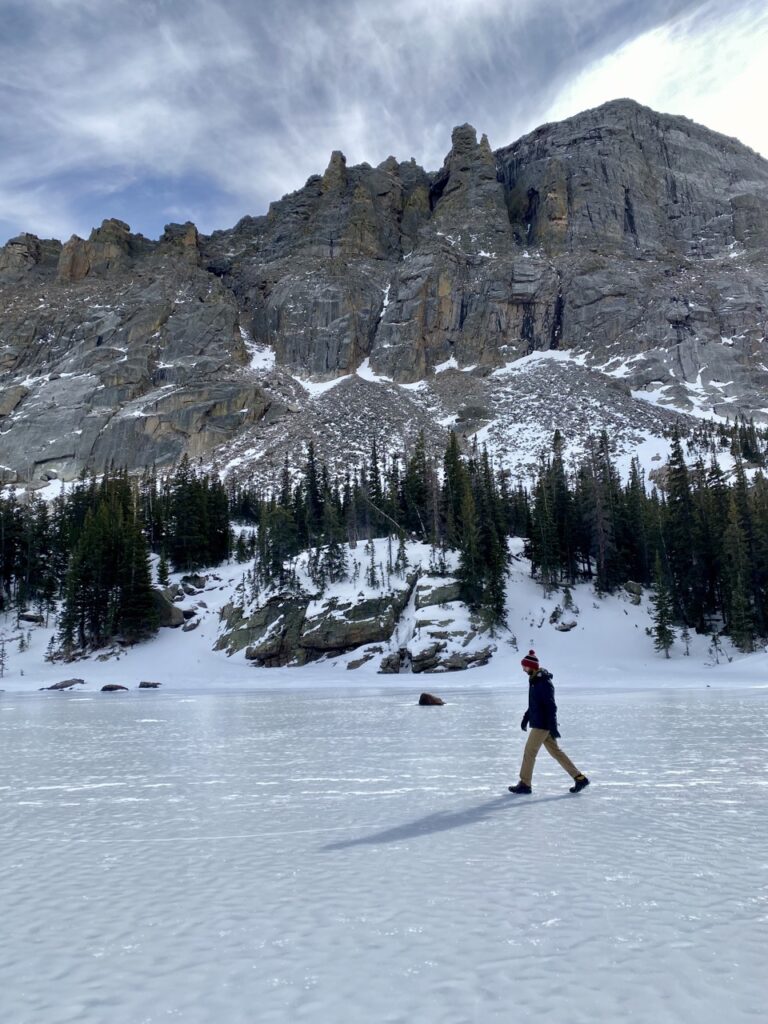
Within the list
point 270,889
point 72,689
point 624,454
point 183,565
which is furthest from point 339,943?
point 624,454

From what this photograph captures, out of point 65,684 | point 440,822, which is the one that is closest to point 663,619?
point 65,684

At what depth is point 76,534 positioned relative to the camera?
7050cm

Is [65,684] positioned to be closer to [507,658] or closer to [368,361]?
[507,658]

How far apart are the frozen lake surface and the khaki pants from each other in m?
0.45

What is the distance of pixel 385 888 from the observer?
6.02 metres

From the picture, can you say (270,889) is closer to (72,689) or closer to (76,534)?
(72,689)

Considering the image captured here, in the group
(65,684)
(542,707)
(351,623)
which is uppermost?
(351,623)

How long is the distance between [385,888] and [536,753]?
4.56 meters

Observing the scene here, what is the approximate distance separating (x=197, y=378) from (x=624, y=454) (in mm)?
95976

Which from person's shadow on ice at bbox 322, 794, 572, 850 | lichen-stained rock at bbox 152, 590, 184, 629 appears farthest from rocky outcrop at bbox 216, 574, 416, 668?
person's shadow on ice at bbox 322, 794, 572, 850

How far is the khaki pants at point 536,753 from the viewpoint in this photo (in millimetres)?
9930

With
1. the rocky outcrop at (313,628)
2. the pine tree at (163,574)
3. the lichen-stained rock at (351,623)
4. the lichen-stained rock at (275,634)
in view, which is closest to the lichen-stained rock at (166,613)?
the pine tree at (163,574)

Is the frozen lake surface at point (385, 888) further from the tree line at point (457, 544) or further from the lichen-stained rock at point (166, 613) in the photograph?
the lichen-stained rock at point (166, 613)

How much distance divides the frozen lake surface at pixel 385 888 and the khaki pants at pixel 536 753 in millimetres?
453
